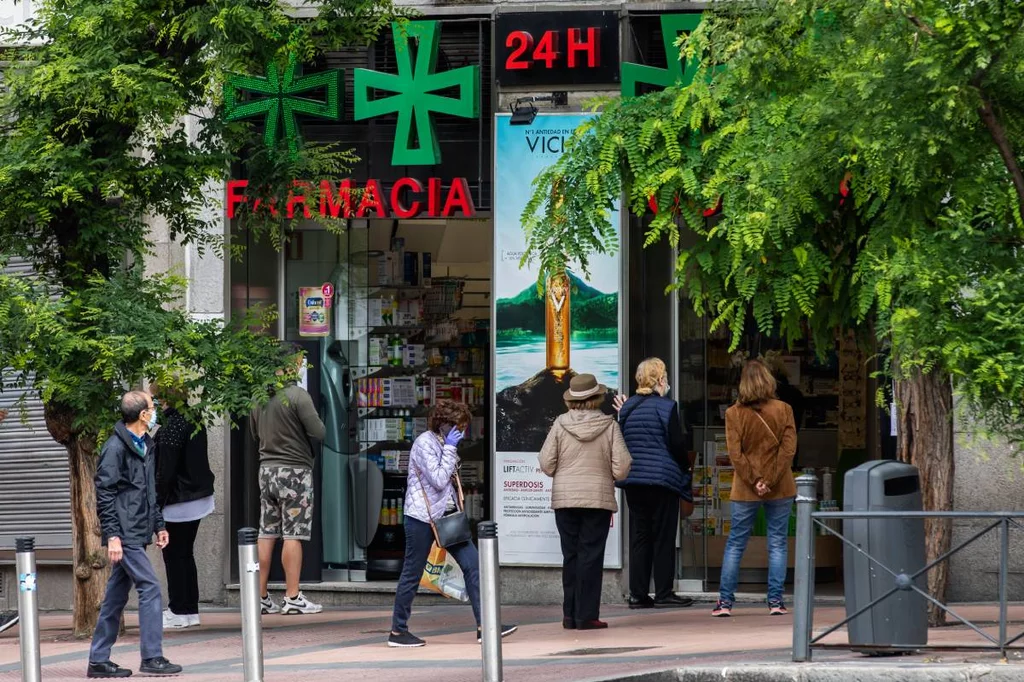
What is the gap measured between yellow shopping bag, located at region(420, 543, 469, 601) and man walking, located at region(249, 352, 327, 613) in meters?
1.74

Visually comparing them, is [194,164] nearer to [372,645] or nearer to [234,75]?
[234,75]

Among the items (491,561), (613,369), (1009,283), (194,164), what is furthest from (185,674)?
(1009,283)

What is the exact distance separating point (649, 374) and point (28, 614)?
5.22 m

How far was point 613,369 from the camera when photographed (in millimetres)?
13141

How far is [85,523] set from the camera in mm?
11836

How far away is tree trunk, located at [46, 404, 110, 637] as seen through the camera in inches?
461

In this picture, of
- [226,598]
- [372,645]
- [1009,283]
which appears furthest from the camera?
[226,598]

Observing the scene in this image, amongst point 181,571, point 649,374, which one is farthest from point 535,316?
point 181,571

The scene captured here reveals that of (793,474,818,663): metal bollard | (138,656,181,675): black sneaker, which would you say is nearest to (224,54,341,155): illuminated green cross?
(138,656,181,675): black sneaker

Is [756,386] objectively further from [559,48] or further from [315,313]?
[315,313]

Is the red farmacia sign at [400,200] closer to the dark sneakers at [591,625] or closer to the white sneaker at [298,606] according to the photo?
the white sneaker at [298,606]

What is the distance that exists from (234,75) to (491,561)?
4492mm

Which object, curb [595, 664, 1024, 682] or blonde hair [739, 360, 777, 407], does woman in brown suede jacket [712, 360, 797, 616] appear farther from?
curb [595, 664, 1024, 682]

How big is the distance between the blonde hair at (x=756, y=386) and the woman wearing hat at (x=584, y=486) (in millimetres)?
1018
